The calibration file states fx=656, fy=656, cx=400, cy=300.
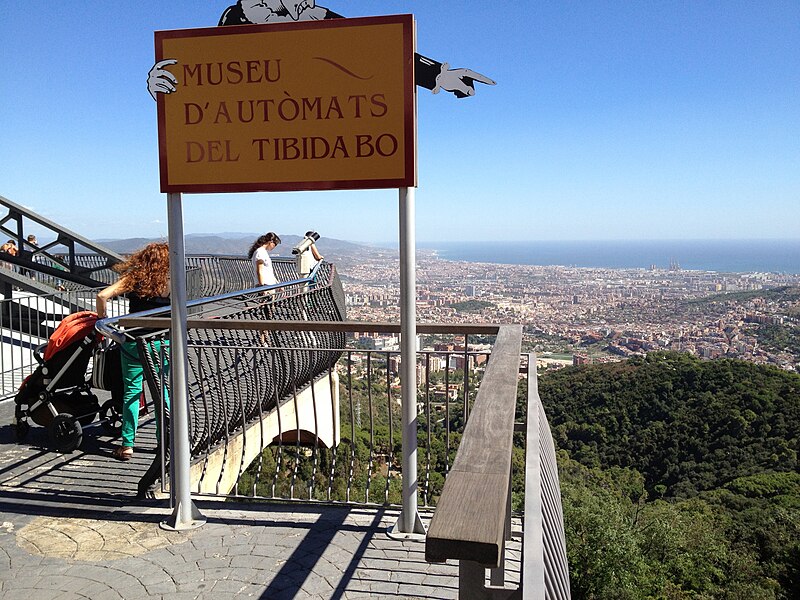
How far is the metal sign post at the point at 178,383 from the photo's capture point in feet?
13.6

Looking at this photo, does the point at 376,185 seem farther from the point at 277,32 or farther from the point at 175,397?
the point at 175,397

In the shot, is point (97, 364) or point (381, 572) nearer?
point (381, 572)

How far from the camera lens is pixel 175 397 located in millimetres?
4270

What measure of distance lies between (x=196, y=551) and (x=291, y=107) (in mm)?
2674

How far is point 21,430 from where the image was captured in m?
5.93

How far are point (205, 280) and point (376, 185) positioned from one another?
47.8 feet

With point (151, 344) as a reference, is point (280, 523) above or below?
below

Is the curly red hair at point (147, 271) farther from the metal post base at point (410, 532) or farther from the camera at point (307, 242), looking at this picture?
the camera at point (307, 242)

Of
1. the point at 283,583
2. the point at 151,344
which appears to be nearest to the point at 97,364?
the point at 151,344

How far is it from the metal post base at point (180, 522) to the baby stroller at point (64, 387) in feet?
6.33

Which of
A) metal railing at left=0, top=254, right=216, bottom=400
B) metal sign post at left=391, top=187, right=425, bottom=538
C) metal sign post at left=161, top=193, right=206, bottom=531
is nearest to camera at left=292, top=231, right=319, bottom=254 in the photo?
metal railing at left=0, top=254, right=216, bottom=400

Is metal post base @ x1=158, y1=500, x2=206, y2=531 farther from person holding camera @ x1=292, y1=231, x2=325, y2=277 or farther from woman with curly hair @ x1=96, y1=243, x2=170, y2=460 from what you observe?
person holding camera @ x1=292, y1=231, x2=325, y2=277

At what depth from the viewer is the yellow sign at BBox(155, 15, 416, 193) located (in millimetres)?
3811

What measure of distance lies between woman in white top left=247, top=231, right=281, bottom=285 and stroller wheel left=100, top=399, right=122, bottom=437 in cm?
363
